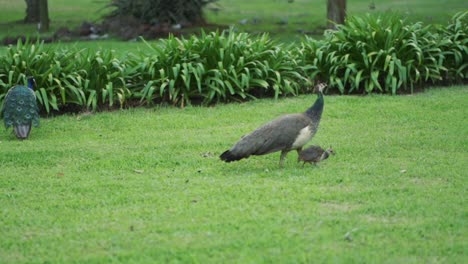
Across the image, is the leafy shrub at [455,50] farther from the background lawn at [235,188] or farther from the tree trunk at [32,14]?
the tree trunk at [32,14]

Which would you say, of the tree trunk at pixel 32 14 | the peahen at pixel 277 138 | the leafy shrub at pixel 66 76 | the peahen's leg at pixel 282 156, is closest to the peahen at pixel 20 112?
the leafy shrub at pixel 66 76

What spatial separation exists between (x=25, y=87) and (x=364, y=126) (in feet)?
14.2

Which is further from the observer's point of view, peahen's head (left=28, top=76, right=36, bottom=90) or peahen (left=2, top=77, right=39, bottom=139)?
peahen's head (left=28, top=76, right=36, bottom=90)

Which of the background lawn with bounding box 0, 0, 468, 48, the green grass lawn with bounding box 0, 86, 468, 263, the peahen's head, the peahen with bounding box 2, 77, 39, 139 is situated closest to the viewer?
the green grass lawn with bounding box 0, 86, 468, 263

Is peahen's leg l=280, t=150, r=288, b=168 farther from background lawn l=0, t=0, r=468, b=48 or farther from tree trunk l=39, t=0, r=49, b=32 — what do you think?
tree trunk l=39, t=0, r=49, b=32

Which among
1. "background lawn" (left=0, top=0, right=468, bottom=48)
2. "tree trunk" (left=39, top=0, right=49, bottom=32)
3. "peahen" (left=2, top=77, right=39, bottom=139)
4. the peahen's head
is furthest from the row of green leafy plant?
"tree trunk" (left=39, top=0, right=49, bottom=32)

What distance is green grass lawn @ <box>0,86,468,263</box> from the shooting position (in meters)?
5.74

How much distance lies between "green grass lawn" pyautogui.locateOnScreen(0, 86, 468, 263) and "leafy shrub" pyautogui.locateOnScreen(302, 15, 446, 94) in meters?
0.97

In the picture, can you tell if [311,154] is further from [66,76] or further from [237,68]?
[66,76]

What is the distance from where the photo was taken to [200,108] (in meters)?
11.3

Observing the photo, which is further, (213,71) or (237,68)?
(237,68)

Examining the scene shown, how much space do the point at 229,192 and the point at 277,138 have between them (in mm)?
900

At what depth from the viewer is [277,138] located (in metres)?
7.75

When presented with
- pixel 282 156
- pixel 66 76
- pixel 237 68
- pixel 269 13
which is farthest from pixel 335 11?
pixel 282 156
